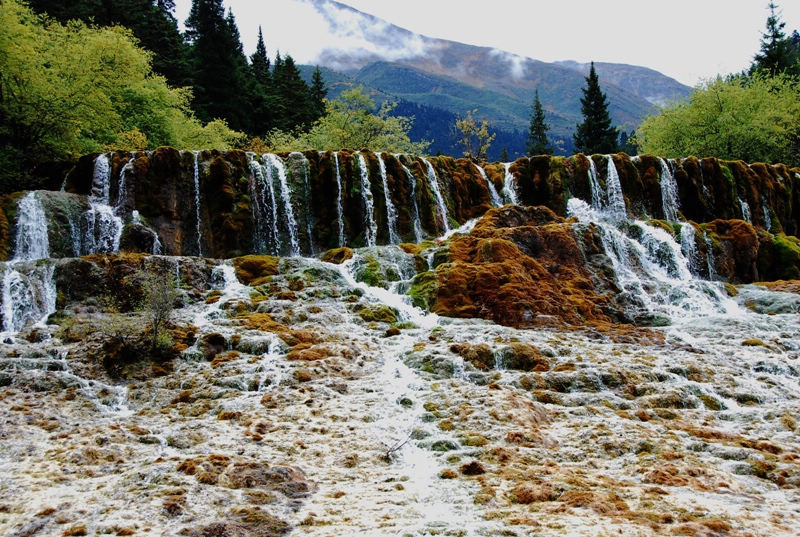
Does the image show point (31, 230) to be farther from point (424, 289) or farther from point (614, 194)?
point (614, 194)

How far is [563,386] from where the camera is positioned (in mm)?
11938

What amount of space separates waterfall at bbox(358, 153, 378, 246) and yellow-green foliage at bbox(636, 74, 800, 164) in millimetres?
34742

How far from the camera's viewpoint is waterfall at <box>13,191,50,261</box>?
2106 cm

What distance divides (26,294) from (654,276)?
25440mm

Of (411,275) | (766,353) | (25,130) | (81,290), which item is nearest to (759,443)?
(766,353)

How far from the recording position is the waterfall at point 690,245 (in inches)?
1070

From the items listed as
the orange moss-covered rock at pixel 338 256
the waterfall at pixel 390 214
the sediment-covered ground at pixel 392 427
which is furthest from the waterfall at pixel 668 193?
the orange moss-covered rock at pixel 338 256

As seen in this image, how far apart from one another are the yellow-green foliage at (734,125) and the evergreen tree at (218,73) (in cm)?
4370

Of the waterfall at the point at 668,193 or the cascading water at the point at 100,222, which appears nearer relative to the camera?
the cascading water at the point at 100,222

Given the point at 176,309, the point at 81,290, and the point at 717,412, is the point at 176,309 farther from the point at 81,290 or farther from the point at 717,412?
the point at 717,412

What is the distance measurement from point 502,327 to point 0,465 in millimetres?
12999

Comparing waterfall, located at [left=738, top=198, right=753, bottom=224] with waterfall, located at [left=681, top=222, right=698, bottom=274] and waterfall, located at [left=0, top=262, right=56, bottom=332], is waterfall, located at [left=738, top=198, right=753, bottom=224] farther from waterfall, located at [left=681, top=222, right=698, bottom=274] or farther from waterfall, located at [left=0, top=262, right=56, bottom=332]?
waterfall, located at [left=0, top=262, right=56, bottom=332]

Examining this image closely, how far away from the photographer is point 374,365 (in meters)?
13.7

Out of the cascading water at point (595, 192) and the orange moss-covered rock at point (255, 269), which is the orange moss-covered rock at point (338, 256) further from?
the cascading water at point (595, 192)
